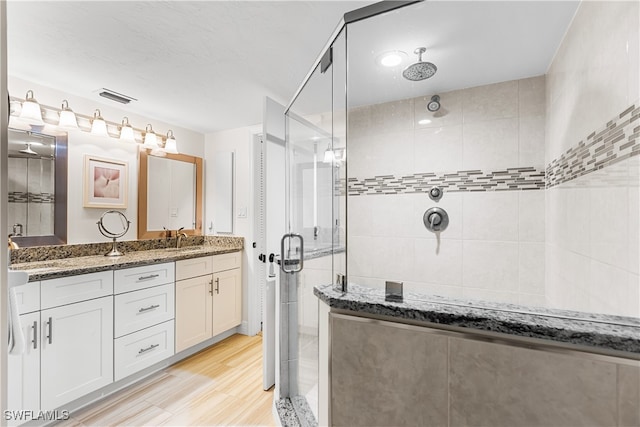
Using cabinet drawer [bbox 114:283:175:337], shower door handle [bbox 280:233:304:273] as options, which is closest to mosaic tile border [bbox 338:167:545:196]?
shower door handle [bbox 280:233:304:273]

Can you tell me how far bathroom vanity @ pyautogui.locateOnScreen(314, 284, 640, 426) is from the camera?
62 centimetres

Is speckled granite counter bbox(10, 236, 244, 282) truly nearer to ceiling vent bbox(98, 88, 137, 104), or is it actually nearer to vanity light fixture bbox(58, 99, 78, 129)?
vanity light fixture bbox(58, 99, 78, 129)

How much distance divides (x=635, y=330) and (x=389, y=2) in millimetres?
1183

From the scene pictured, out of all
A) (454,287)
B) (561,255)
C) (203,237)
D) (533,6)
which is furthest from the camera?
(203,237)

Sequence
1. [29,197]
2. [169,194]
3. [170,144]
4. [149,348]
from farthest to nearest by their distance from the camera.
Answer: [169,194]
[170,144]
[149,348]
[29,197]

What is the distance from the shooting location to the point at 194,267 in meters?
2.54

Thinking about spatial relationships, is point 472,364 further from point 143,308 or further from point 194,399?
point 143,308

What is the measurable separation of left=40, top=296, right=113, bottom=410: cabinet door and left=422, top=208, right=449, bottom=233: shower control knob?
84.7 inches

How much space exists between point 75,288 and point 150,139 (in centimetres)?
147

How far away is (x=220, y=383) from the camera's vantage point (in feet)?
6.88

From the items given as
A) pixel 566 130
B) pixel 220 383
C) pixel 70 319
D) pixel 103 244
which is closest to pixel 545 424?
pixel 566 130

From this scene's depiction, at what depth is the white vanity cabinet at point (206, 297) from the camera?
2.43 meters

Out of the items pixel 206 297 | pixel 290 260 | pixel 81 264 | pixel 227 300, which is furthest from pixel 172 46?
pixel 227 300

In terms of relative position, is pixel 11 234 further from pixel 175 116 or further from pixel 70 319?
pixel 175 116
